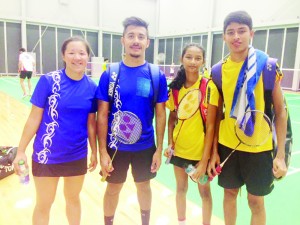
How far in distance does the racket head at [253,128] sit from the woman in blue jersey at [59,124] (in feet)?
3.91

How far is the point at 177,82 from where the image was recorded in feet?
8.91

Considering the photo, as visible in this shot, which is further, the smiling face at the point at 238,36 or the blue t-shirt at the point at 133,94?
the blue t-shirt at the point at 133,94

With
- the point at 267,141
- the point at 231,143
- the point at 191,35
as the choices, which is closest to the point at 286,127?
the point at 267,141

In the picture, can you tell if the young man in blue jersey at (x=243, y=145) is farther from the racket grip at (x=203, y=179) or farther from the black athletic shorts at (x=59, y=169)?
the black athletic shorts at (x=59, y=169)

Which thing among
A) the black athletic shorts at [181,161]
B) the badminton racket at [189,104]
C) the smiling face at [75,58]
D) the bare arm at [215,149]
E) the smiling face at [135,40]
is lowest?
the black athletic shorts at [181,161]

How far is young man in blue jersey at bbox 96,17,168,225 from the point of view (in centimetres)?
243

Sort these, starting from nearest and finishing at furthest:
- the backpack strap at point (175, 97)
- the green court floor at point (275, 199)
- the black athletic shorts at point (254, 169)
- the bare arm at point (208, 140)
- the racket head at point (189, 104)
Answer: the black athletic shorts at point (254, 169)
the bare arm at point (208, 140)
the racket head at point (189, 104)
the backpack strap at point (175, 97)
the green court floor at point (275, 199)

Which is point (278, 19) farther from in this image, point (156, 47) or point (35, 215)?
point (35, 215)

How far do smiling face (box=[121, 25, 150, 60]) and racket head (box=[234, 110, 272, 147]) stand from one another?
99cm

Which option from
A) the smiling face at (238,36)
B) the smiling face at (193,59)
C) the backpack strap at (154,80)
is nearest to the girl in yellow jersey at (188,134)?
the smiling face at (193,59)

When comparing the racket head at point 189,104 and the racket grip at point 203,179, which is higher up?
the racket head at point 189,104

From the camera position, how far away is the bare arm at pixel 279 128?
2109 millimetres

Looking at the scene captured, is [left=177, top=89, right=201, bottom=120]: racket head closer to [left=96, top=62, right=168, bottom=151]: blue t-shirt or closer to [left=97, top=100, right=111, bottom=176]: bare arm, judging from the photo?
[left=96, top=62, right=168, bottom=151]: blue t-shirt

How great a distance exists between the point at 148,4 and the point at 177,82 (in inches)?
1013
